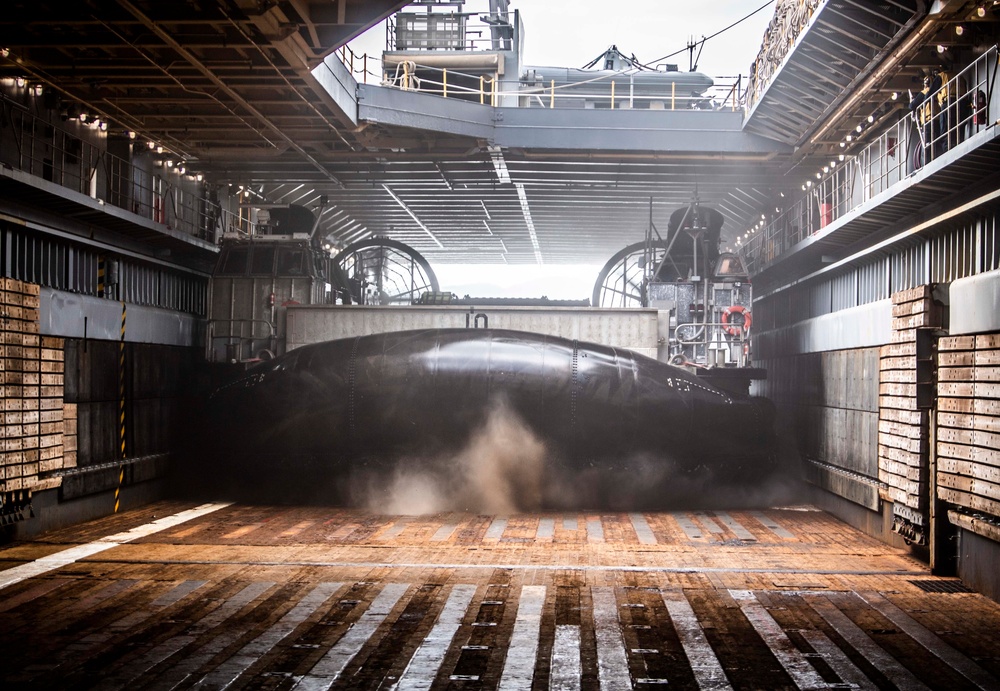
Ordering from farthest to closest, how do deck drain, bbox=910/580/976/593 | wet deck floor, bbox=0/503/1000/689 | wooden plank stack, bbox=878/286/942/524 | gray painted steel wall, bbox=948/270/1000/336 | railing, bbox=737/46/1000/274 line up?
railing, bbox=737/46/1000/274
wooden plank stack, bbox=878/286/942/524
deck drain, bbox=910/580/976/593
gray painted steel wall, bbox=948/270/1000/336
wet deck floor, bbox=0/503/1000/689

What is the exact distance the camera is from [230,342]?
65.8 feet

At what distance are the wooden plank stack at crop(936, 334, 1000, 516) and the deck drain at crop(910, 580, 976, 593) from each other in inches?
37.3

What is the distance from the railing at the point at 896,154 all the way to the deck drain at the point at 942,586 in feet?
18.1

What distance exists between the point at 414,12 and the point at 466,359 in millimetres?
26258

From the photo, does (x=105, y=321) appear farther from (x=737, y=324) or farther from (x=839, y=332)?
(x=737, y=324)

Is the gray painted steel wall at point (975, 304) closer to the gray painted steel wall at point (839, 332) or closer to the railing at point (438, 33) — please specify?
the gray painted steel wall at point (839, 332)

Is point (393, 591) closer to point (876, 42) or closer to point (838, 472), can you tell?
point (838, 472)

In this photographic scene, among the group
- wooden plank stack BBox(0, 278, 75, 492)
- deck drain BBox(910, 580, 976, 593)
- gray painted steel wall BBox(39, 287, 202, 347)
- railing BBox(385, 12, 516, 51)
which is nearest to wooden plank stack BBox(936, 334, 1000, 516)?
deck drain BBox(910, 580, 976, 593)

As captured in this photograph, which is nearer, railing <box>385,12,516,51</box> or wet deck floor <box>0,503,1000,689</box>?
wet deck floor <box>0,503,1000,689</box>

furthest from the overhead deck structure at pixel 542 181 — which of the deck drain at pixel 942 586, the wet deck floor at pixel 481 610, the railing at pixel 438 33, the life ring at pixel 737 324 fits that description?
the railing at pixel 438 33

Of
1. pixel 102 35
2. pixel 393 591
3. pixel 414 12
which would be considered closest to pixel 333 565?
pixel 393 591

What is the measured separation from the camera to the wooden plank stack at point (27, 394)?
12469 millimetres

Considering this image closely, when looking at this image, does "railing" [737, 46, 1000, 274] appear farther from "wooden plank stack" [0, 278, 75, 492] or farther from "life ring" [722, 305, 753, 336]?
"wooden plank stack" [0, 278, 75, 492]

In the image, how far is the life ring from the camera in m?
21.7
